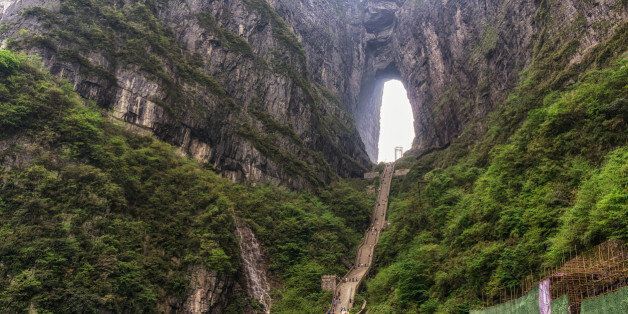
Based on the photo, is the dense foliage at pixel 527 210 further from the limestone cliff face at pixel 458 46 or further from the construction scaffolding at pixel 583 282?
the limestone cliff face at pixel 458 46

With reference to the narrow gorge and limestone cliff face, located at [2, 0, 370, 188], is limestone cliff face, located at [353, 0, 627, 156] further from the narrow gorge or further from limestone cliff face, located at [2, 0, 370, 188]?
limestone cliff face, located at [2, 0, 370, 188]

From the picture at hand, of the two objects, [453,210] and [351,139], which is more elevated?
[351,139]

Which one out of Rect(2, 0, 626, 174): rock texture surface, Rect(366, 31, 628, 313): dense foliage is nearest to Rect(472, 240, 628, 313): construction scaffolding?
Rect(366, 31, 628, 313): dense foliage

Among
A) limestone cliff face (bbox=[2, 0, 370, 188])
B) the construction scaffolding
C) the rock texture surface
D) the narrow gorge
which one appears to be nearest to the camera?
the construction scaffolding

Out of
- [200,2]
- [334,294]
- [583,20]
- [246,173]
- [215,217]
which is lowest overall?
[334,294]

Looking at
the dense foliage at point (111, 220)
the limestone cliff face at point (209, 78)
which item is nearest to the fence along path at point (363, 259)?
the dense foliage at point (111, 220)

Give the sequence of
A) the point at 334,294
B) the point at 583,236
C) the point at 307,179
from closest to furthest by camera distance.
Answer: the point at 583,236
the point at 334,294
the point at 307,179

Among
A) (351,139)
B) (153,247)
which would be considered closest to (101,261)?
(153,247)

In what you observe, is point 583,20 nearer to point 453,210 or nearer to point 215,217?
→ point 453,210
